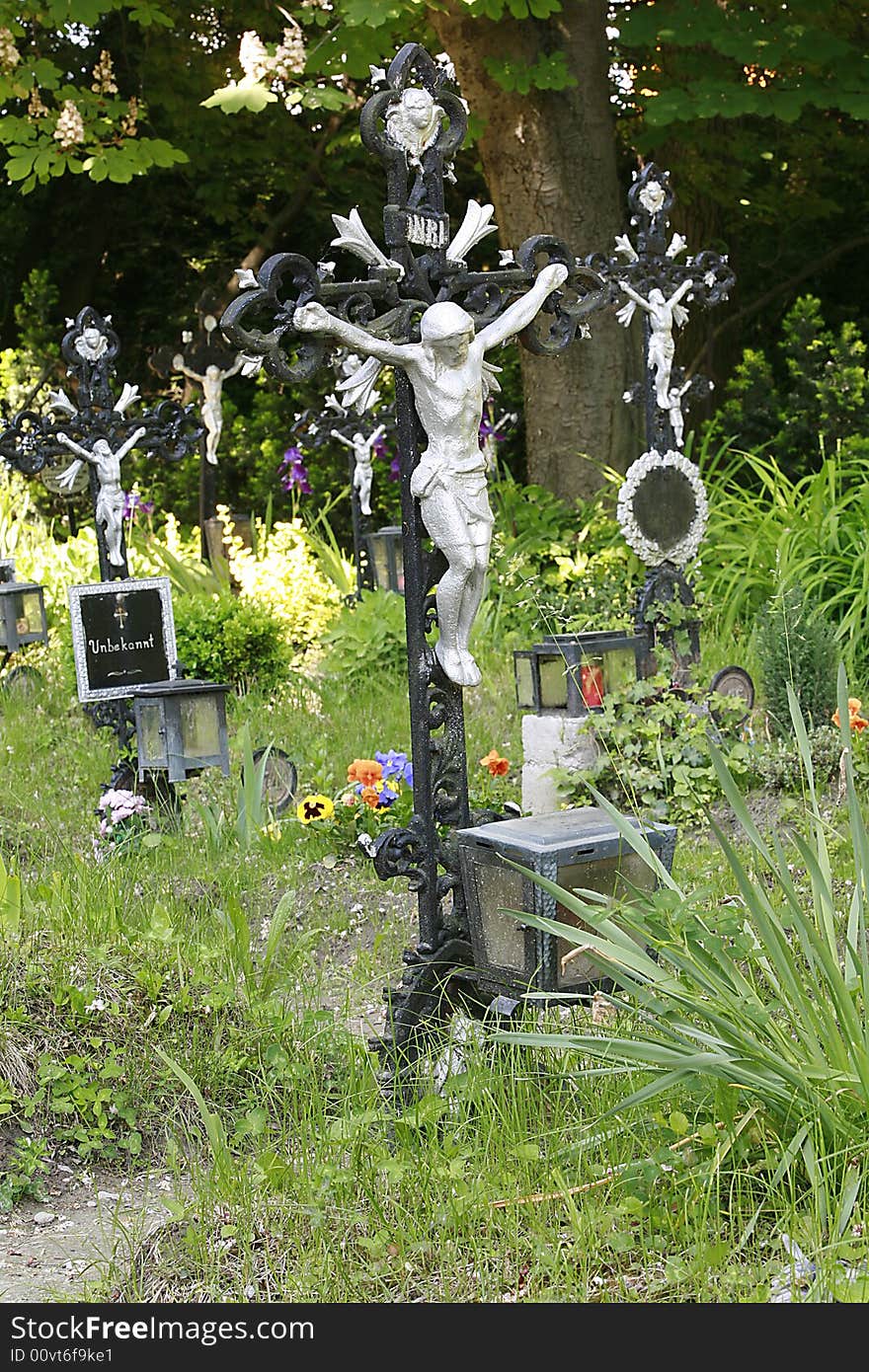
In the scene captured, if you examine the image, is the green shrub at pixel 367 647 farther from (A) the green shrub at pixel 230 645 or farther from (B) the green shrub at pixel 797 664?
(B) the green shrub at pixel 797 664

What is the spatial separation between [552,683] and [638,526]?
36.2 inches

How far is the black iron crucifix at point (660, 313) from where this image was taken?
625cm

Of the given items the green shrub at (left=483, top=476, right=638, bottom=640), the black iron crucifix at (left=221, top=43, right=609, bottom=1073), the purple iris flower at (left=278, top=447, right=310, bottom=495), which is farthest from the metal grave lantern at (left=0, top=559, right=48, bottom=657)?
the black iron crucifix at (left=221, top=43, right=609, bottom=1073)

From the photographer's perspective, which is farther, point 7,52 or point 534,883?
point 7,52

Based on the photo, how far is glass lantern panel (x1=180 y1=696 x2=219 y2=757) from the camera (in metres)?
5.43

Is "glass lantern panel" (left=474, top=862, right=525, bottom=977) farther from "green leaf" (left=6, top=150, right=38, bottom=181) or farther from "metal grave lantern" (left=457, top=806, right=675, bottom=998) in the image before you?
"green leaf" (left=6, top=150, right=38, bottom=181)

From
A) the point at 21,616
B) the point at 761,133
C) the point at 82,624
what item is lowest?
the point at 82,624

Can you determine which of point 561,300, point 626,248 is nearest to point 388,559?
point 626,248

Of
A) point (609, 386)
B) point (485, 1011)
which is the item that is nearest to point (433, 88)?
point (485, 1011)

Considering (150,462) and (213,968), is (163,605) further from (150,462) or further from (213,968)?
(150,462)

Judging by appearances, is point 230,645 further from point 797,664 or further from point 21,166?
point 797,664

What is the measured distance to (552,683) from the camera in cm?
584

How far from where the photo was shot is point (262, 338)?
3.08 metres

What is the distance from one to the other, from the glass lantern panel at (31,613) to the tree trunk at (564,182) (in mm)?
3283
